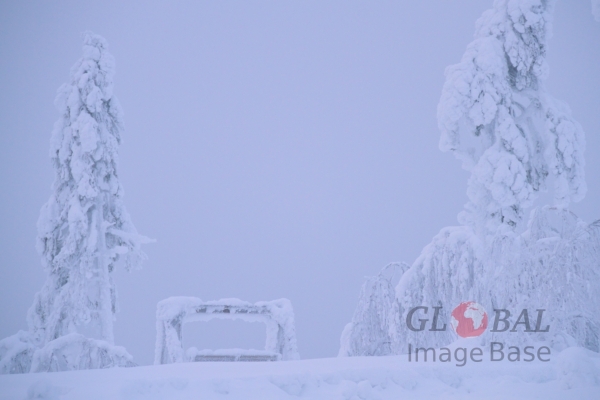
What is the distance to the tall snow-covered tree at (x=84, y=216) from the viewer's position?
46.7 ft

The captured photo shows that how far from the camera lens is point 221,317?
42.3 feet

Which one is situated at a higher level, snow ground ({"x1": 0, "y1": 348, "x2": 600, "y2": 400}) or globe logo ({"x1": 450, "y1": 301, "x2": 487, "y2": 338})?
globe logo ({"x1": 450, "y1": 301, "x2": 487, "y2": 338})

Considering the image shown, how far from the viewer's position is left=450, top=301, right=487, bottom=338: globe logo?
9.66m

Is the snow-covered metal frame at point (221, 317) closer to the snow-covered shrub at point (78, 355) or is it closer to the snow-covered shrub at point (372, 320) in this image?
the snow-covered shrub at point (78, 355)

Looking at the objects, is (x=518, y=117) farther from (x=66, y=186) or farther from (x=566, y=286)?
(x=66, y=186)

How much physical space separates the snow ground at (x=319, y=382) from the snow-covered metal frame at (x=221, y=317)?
6.51m

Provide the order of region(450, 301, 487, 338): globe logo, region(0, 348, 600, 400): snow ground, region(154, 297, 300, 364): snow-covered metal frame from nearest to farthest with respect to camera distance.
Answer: region(0, 348, 600, 400): snow ground < region(450, 301, 487, 338): globe logo < region(154, 297, 300, 364): snow-covered metal frame

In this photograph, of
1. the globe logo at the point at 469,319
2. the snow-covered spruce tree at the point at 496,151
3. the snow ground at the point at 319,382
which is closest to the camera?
the snow ground at the point at 319,382

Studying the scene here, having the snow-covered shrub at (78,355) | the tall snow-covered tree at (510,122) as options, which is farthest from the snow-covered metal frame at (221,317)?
the tall snow-covered tree at (510,122)

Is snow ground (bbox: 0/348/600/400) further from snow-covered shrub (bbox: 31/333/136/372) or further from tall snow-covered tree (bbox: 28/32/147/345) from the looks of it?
tall snow-covered tree (bbox: 28/32/147/345)

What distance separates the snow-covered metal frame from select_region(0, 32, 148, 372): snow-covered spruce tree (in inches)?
100

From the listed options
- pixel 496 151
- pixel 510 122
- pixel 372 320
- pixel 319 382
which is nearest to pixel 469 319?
pixel 372 320

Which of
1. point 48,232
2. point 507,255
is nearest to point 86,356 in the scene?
point 48,232

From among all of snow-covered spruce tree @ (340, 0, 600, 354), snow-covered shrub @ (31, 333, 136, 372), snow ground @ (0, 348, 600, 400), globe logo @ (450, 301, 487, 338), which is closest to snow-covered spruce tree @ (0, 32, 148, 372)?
snow-covered shrub @ (31, 333, 136, 372)
